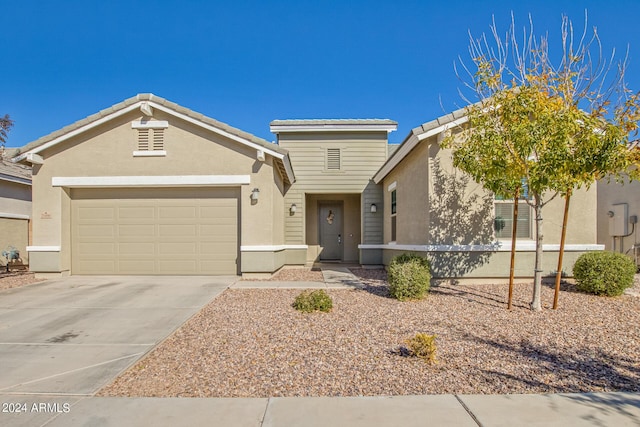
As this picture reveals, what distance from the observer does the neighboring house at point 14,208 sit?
43.6ft

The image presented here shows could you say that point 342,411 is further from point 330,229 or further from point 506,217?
point 330,229

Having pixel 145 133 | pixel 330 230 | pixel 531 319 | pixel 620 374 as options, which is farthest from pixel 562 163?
pixel 330 230

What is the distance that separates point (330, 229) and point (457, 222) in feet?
26.5

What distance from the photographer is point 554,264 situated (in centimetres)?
932

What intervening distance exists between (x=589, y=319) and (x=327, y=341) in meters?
4.53

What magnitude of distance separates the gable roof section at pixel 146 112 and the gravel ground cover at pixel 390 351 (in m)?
4.50

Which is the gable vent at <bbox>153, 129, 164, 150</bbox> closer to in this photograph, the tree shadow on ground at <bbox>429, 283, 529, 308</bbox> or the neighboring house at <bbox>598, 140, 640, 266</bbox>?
the tree shadow on ground at <bbox>429, 283, 529, 308</bbox>

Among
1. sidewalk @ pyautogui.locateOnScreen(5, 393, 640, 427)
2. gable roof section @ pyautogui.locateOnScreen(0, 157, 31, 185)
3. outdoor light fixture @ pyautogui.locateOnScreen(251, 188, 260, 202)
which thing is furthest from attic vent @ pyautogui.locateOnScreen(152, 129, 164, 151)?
sidewalk @ pyautogui.locateOnScreen(5, 393, 640, 427)

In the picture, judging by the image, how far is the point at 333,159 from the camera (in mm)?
15055

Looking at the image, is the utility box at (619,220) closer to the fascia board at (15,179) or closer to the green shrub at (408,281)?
the green shrub at (408,281)

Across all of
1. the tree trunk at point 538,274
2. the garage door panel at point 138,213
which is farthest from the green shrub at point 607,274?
the garage door panel at point 138,213

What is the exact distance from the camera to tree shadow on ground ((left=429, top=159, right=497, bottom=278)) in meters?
9.04

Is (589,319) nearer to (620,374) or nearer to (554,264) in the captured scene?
(620,374)

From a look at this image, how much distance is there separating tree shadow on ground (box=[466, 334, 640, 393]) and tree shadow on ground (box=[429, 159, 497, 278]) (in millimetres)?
3899
